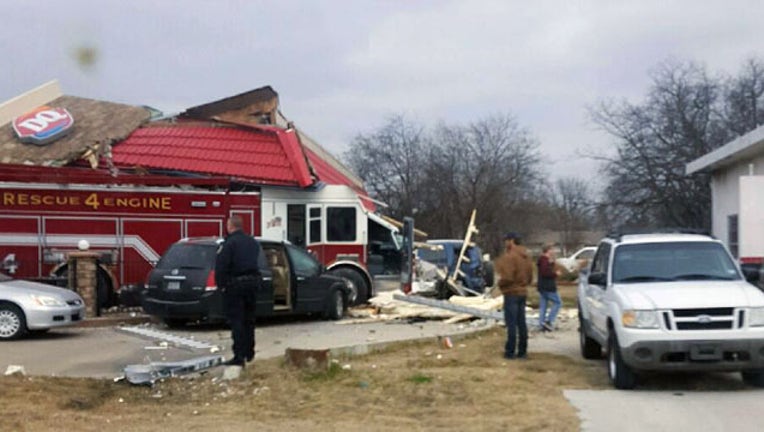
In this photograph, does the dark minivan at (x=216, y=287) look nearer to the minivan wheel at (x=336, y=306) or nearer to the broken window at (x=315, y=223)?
the minivan wheel at (x=336, y=306)

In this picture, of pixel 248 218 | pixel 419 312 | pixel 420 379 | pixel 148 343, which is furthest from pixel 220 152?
pixel 420 379

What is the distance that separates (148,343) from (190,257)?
205cm

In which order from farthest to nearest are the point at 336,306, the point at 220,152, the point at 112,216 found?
the point at 220,152
the point at 112,216
the point at 336,306

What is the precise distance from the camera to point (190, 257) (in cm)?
1565

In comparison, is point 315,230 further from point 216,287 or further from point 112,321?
point 216,287

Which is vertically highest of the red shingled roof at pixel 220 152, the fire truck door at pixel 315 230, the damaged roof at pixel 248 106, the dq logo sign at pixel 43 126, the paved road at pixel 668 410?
the damaged roof at pixel 248 106

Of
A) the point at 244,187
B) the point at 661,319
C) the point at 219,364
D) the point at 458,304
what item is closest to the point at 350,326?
the point at 458,304

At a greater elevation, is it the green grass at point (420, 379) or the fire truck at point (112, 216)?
the fire truck at point (112, 216)

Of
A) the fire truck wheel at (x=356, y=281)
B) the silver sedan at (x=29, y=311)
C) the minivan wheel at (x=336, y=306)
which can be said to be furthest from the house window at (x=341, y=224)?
the silver sedan at (x=29, y=311)

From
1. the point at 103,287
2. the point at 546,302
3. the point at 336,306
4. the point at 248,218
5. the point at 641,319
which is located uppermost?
the point at 248,218

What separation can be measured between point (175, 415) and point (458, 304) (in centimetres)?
1106

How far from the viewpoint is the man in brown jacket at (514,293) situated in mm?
12586

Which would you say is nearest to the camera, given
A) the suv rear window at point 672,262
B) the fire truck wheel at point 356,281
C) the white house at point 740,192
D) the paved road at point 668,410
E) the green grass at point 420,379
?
the paved road at point 668,410

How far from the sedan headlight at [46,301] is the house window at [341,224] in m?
7.17
